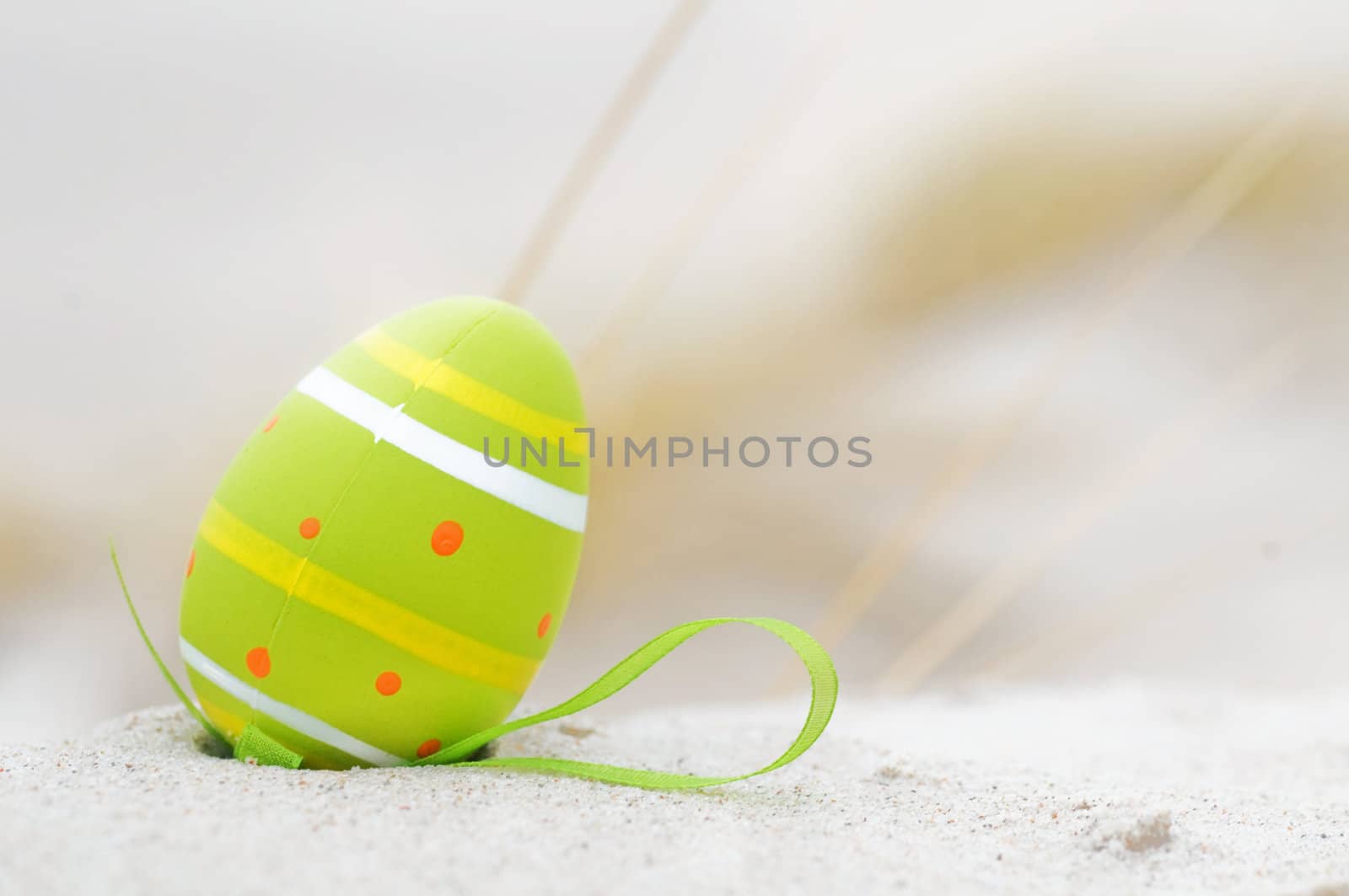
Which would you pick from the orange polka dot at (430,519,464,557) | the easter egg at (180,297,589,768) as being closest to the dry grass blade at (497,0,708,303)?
the easter egg at (180,297,589,768)

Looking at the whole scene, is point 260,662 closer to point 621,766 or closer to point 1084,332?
point 621,766

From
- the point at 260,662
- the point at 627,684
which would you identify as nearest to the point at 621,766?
the point at 627,684

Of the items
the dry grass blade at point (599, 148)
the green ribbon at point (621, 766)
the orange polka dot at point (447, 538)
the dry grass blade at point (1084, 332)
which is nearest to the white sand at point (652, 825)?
the green ribbon at point (621, 766)

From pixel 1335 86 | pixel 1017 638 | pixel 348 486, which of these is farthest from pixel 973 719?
pixel 1335 86

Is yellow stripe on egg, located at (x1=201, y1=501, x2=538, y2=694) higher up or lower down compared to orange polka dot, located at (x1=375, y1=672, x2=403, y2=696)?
higher up

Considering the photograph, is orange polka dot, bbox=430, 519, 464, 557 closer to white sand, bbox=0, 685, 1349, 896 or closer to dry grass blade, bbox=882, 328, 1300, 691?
white sand, bbox=0, 685, 1349, 896

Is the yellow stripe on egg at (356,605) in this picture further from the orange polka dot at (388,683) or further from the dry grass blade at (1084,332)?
the dry grass blade at (1084,332)
